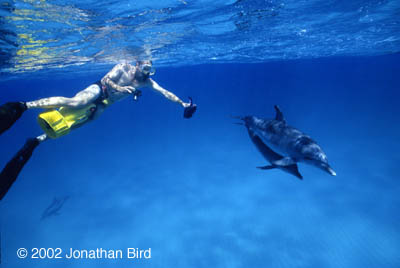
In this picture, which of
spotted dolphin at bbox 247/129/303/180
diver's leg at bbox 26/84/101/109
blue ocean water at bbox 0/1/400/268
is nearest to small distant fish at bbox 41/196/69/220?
blue ocean water at bbox 0/1/400/268

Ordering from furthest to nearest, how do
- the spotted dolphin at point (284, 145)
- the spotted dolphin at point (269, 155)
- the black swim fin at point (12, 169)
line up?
the spotted dolphin at point (269, 155)
the spotted dolphin at point (284, 145)
the black swim fin at point (12, 169)

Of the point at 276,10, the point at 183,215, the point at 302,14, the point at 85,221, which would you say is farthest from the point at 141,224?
the point at 302,14

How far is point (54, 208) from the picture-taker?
51.7 ft

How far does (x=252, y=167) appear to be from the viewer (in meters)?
17.6

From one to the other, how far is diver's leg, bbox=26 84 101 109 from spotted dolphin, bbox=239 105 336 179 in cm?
470

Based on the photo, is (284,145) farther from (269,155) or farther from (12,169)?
(12,169)

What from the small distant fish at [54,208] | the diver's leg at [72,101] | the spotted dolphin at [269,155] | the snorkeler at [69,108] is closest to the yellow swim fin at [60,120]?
the snorkeler at [69,108]

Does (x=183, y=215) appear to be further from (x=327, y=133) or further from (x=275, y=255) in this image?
(x=327, y=133)

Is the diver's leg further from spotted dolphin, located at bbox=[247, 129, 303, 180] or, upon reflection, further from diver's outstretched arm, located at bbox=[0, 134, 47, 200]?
spotted dolphin, located at bbox=[247, 129, 303, 180]

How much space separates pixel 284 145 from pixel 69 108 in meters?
5.31

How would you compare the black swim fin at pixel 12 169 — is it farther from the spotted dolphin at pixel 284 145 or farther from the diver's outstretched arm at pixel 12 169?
the spotted dolphin at pixel 284 145

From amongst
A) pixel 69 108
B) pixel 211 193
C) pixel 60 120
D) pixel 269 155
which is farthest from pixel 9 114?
pixel 211 193

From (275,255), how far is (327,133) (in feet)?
75.1

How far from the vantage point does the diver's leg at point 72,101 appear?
461cm
